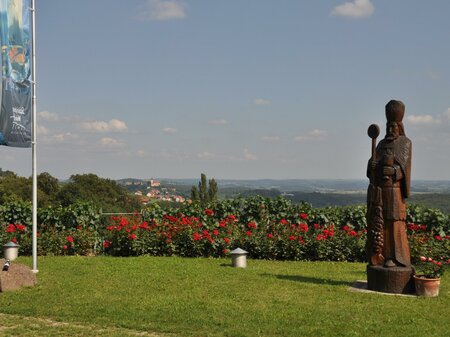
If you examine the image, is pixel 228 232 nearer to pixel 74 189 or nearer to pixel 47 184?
pixel 74 189

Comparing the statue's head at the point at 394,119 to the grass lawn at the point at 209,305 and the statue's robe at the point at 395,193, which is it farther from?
the grass lawn at the point at 209,305

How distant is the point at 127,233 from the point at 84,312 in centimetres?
682

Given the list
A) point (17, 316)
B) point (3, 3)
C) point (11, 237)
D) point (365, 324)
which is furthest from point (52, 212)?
point (365, 324)

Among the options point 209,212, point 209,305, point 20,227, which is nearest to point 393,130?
point 209,305

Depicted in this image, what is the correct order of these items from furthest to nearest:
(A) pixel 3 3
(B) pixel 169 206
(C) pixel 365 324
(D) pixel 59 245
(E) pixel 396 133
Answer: (B) pixel 169 206 → (D) pixel 59 245 → (A) pixel 3 3 → (E) pixel 396 133 → (C) pixel 365 324

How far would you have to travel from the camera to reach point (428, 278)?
31.1ft

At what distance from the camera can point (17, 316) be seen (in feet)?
25.9

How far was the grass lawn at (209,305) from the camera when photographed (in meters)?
7.23

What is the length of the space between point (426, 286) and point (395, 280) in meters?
0.53

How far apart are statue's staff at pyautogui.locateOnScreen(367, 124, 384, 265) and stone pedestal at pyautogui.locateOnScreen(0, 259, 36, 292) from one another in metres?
6.49

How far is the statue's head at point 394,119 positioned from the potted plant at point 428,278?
2.39 metres

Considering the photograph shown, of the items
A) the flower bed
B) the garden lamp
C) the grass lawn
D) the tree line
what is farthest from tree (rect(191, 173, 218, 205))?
the grass lawn

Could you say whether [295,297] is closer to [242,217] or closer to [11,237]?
[242,217]

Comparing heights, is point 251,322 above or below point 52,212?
below
